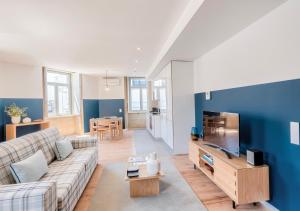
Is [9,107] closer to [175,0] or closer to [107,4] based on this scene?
[107,4]

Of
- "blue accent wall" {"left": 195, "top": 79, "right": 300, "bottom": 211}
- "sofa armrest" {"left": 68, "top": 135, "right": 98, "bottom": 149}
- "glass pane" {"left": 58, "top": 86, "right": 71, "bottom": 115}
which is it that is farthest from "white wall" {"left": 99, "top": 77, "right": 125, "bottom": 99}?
"blue accent wall" {"left": 195, "top": 79, "right": 300, "bottom": 211}

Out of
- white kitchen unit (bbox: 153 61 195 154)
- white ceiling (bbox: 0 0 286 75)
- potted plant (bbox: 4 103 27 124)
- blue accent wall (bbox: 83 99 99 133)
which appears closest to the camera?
white ceiling (bbox: 0 0 286 75)

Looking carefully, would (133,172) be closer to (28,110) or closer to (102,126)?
(102,126)

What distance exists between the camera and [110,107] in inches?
334

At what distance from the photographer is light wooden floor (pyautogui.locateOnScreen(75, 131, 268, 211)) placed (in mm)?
2234

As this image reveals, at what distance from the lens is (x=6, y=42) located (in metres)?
3.54

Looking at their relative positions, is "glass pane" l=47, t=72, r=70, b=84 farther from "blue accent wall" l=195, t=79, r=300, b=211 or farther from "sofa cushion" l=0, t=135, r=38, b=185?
"blue accent wall" l=195, t=79, r=300, b=211

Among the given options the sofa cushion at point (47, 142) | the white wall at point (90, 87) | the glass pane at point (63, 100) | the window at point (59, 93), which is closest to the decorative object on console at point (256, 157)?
the sofa cushion at point (47, 142)

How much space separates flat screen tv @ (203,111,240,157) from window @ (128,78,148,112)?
5.80 metres

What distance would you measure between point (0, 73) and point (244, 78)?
5986 mm

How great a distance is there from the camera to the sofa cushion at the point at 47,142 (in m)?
2.74

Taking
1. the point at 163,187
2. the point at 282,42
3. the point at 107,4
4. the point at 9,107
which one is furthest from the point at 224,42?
the point at 9,107

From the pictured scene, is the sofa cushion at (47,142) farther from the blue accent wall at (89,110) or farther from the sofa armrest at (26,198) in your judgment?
the blue accent wall at (89,110)

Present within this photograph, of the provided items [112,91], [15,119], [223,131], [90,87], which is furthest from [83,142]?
[112,91]
